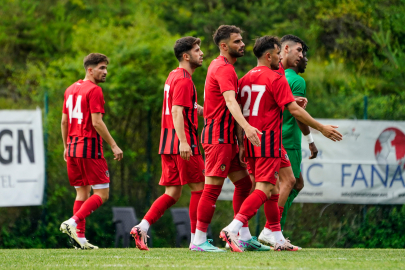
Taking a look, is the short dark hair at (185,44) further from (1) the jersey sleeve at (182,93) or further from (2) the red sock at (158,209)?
(2) the red sock at (158,209)

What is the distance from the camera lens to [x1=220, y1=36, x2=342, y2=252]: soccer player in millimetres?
5609

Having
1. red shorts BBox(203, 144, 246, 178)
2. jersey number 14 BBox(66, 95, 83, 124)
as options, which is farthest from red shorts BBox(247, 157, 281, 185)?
jersey number 14 BBox(66, 95, 83, 124)

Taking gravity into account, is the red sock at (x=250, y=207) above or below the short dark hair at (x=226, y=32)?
below

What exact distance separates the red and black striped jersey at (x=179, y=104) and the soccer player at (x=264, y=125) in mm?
528

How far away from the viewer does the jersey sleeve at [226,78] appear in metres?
5.59

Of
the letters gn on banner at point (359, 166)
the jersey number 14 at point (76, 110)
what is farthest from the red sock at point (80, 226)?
the letters gn on banner at point (359, 166)

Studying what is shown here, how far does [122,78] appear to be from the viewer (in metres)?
9.67

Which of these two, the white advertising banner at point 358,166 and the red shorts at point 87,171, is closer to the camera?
Answer: the red shorts at point 87,171

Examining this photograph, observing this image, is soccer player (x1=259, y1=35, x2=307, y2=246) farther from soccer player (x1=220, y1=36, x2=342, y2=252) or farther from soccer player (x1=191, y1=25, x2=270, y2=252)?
soccer player (x1=191, y1=25, x2=270, y2=252)

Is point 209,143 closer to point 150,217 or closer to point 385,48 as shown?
point 150,217

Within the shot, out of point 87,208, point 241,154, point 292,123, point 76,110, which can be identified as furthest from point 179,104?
point 87,208

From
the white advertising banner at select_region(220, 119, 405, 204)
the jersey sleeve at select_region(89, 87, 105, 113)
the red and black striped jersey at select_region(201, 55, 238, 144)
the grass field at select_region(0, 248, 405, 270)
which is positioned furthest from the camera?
the white advertising banner at select_region(220, 119, 405, 204)

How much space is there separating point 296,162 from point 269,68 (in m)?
1.21

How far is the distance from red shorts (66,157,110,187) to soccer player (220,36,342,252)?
2012 millimetres
